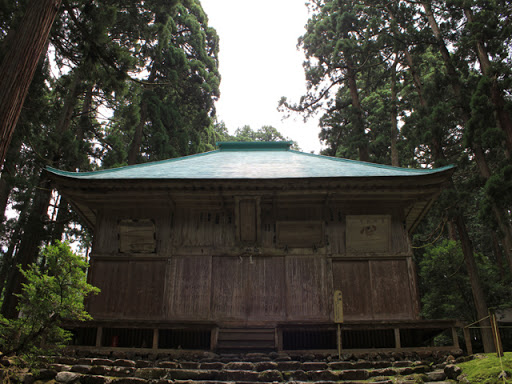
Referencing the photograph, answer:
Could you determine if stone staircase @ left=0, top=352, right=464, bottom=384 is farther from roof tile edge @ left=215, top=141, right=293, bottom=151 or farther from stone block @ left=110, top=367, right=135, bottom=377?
roof tile edge @ left=215, top=141, right=293, bottom=151

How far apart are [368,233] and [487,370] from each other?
182 inches

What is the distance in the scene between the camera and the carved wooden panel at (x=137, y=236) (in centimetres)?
980

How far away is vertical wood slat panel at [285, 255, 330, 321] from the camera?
9227 millimetres

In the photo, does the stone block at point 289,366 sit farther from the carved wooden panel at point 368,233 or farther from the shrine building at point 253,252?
the carved wooden panel at point 368,233

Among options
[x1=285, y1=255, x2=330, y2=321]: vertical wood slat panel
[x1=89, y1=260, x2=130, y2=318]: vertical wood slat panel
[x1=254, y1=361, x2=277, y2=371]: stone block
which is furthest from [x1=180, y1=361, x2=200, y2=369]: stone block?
[x1=89, y1=260, x2=130, y2=318]: vertical wood slat panel

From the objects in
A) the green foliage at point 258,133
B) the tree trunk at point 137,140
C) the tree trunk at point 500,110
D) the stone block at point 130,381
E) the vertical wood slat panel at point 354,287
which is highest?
the green foliage at point 258,133

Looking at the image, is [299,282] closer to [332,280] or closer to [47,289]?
[332,280]

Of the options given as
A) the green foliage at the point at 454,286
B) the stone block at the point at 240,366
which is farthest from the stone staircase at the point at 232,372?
the green foliage at the point at 454,286

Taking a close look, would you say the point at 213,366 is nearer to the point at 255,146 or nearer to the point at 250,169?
the point at 250,169

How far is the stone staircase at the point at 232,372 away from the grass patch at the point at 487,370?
9.5 inches

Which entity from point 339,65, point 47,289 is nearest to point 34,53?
point 47,289

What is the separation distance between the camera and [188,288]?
9.49 meters

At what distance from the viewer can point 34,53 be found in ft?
22.4

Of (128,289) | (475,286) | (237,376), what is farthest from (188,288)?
(475,286)
